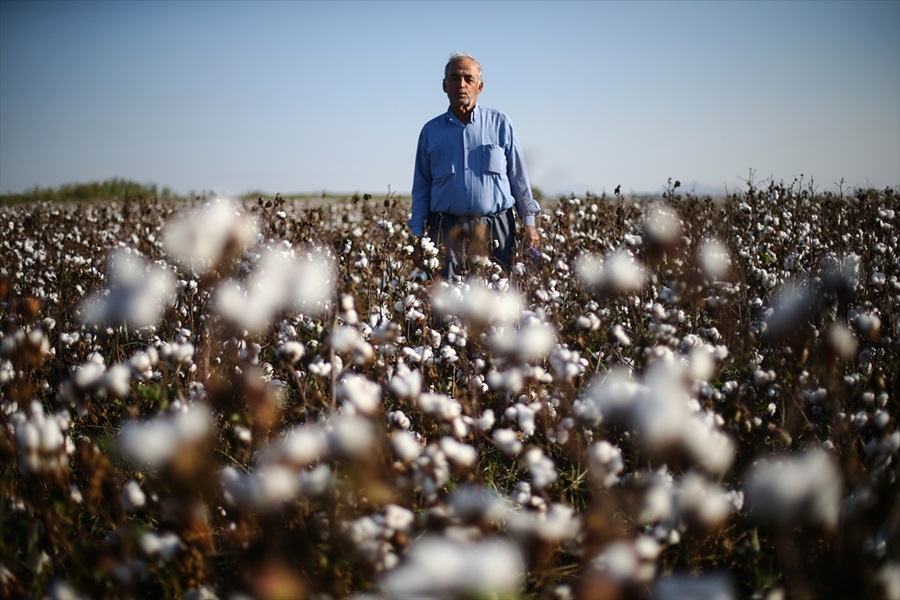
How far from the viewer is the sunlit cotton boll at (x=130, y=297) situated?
3.25 meters

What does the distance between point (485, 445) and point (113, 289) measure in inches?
128

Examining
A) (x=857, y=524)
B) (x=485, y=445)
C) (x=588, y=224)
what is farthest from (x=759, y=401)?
(x=588, y=224)

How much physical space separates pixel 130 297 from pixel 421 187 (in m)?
2.42

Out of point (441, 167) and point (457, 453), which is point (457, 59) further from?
point (457, 453)

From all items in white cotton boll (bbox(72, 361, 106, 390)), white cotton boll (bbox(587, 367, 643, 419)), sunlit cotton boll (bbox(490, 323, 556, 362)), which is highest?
sunlit cotton boll (bbox(490, 323, 556, 362))

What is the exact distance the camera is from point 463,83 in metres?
4.26

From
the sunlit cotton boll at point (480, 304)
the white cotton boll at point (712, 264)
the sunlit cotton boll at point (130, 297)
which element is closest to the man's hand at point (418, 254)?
the sunlit cotton boll at point (480, 304)

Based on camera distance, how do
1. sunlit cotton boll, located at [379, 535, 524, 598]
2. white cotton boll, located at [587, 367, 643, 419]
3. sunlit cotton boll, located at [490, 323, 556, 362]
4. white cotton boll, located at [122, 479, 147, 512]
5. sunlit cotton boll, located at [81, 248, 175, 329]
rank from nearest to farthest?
sunlit cotton boll, located at [379, 535, 524, 598], white cotton boll, located at [587, 367, 643, 419], white cotton boll, located at [122, 479, 147, 512], sunlit cotton boll, located at [490, 323, 556, 362], sunlit cotton boll, located at [81, 248, 175, 329]

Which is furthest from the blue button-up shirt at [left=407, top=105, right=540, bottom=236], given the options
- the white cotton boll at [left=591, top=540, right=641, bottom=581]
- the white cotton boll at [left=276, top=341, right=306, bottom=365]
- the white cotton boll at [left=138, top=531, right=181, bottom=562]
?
the white cotton boll at [left=591, top=540, right=641, bottom=581]

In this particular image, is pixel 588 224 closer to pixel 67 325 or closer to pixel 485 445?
pixel 485 445

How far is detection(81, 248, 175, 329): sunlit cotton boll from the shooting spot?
10.6ft

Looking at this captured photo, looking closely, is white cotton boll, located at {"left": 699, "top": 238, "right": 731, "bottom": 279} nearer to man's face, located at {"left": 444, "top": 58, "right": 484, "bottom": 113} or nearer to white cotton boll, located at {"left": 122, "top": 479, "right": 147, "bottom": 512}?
man's face, located at {"left": 444, "top": 58, "right": 484, "bottom": 113}

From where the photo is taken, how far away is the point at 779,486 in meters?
1.06

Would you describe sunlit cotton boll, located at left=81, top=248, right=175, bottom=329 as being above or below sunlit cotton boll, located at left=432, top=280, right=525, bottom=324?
above
